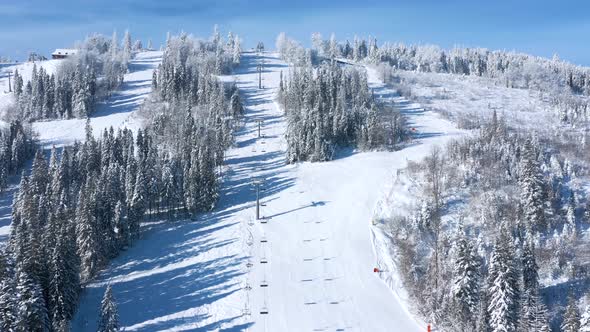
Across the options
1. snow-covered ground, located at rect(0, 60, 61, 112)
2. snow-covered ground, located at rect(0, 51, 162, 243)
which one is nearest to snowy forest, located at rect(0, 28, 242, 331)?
snow-covered ground, located at rect(0, 51, 162, 243)

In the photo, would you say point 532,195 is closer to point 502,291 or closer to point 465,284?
point 465,284

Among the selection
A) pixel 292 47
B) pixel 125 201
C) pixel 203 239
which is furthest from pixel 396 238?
pixel 292 47

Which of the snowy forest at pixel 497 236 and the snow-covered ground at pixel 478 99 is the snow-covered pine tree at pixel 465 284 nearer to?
the snowy forest at pixel 497 236

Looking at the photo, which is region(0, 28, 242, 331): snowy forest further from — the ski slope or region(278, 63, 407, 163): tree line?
region(278, 63, 407, 163): tree line

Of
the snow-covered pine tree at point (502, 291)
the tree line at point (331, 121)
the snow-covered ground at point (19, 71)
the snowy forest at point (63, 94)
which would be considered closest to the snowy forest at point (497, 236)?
the snow-covered pine tree at point (502, 291)

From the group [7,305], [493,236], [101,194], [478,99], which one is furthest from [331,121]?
[478,99]

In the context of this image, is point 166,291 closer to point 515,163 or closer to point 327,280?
point 327,280
